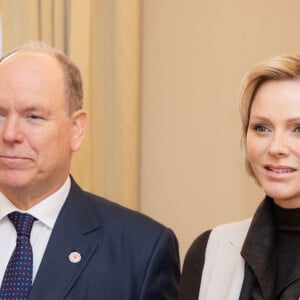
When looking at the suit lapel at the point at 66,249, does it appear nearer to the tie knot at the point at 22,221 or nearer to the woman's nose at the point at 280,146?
the tie knot at the point at 22,221

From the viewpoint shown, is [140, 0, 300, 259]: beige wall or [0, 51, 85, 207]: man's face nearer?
[0, 51, 85, 207]: man's face

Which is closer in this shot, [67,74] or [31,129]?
[31,129]

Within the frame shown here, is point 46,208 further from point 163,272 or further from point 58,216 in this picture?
point 163,272

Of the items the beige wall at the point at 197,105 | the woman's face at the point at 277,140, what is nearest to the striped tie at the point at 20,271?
the woman's face at the point at 277,140

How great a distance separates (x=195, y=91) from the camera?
3.03 metres

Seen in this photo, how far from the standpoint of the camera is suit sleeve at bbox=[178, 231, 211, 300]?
210 cm

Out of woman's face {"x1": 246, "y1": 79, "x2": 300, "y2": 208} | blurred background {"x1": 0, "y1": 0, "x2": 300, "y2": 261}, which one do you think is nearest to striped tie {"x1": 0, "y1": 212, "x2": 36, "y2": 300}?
woman's face {"x1": 246, "y1": 79, "x2": 300, "y2": 208}

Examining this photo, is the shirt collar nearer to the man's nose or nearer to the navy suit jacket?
the navy suit jacket

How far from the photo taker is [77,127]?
7.10ft

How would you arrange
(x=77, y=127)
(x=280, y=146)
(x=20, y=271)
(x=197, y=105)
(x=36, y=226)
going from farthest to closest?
1. (x=197, y=105)
2. (x=77, y=127)
3. (x=36, y=226)
4. (x=20, y=271)
5. (x=280, y=146)

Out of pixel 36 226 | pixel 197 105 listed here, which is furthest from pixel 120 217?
pixel 197 105

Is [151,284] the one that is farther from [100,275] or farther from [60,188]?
[60,188]

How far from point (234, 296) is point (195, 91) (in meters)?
1.29

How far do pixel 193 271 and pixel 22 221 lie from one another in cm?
55
